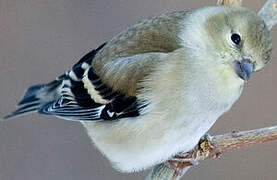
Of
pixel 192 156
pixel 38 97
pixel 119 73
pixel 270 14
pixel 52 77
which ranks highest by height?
pixel 270 14

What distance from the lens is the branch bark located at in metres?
1.81

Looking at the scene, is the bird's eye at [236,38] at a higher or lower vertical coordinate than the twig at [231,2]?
lower

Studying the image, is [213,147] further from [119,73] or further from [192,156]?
[119,73]

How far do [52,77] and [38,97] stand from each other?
0.91 metres

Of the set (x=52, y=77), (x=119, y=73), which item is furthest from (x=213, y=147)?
A: (x=52, y=77)

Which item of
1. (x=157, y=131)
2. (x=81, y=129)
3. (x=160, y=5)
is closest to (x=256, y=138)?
(x=157, y=131)

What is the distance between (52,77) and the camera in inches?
124

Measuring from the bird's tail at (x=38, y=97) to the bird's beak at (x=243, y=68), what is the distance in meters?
0.63

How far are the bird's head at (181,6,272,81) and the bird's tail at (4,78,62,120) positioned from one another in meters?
0.52

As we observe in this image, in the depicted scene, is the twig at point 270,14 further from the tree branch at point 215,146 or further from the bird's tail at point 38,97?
the bird's tail at point 38,97

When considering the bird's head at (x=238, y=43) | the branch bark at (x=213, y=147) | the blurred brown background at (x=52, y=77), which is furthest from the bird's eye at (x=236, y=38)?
the blurred brown background at (x=52, y=77)

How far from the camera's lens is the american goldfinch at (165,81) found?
6.11 ft

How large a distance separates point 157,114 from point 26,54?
142cm

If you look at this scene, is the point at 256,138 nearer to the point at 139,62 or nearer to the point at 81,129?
the point at 139,62
